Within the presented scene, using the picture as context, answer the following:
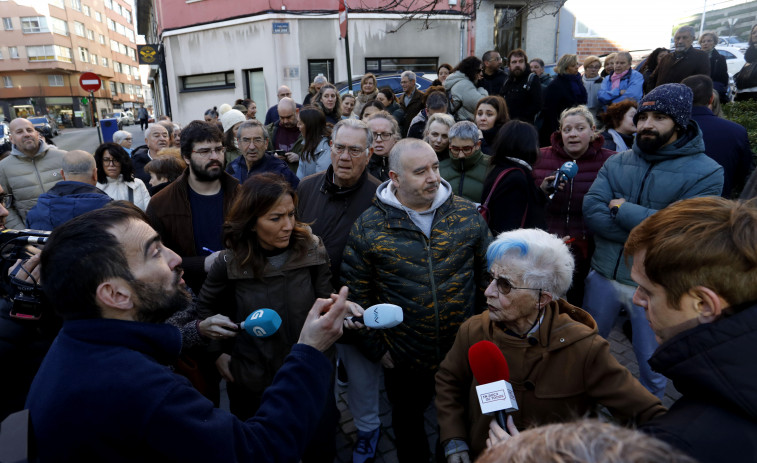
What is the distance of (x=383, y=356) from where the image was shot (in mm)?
2842

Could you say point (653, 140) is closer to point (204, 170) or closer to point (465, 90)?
point (204, 170)

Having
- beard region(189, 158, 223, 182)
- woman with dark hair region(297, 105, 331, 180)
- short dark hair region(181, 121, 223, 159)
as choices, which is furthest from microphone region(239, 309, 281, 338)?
woman with dark hair region(297, 105, 331, 180)

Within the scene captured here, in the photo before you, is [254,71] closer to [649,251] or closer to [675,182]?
[675,182]

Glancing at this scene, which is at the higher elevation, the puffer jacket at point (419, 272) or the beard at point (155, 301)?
the beard at point (155, 301)

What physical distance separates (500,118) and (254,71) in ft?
46.5

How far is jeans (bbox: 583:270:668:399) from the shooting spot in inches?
119

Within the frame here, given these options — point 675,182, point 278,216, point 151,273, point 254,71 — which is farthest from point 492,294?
point 254,71

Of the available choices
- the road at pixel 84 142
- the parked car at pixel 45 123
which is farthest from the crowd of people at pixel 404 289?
the road at pixel 84 142

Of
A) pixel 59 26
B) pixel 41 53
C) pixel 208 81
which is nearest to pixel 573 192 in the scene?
pixel 208 81

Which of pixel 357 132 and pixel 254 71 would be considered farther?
pixel 254 71

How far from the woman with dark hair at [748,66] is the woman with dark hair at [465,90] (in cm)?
548

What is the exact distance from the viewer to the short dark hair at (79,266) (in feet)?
4.56

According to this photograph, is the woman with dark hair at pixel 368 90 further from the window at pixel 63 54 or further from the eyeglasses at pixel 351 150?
the window at pixel 63 54

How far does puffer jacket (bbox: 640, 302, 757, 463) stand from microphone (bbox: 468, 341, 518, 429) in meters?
0.41
